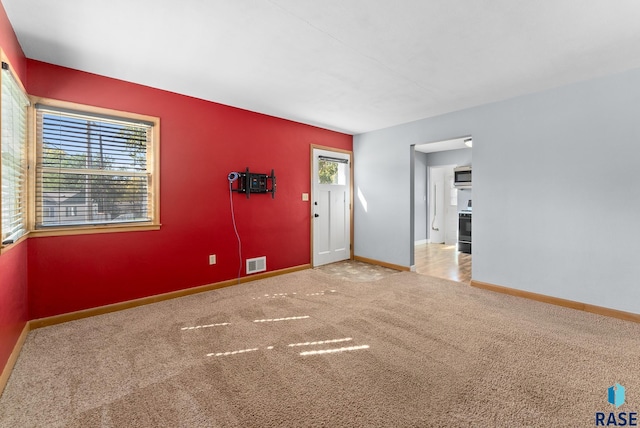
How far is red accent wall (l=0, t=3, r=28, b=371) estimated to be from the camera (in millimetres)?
1981

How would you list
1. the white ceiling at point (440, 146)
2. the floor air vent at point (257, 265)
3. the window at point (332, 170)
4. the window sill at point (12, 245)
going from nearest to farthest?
the window sill at point (12, 245)
the floor air vent at point (257, 265)
the window at point (332, 170)
the white ceiling at point (440, 146)

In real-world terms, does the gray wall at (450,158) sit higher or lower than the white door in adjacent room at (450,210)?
higher

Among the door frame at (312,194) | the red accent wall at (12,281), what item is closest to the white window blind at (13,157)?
the red accent wall at (12,281)

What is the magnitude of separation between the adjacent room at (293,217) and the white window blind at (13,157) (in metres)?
0.03

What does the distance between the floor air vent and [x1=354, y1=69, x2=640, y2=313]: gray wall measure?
307 cm

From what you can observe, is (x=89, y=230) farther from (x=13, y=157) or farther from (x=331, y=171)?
(x=331, y=171)

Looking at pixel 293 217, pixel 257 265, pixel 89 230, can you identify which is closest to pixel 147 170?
pixel 89 230

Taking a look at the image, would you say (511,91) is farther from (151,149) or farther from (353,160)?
(151,149)

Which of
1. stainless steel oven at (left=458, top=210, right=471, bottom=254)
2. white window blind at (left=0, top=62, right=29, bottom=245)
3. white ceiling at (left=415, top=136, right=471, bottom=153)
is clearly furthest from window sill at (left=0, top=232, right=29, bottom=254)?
stainless steel oven at (left=458, top=210, right=471, bottom=254)

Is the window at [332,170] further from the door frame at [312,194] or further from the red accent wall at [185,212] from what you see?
the red accent wall at [185,212]

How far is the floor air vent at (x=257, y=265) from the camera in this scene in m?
4.29

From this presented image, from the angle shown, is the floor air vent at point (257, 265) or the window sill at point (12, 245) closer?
the window sill at point (12, 245)

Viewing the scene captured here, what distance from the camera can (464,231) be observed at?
262 inches

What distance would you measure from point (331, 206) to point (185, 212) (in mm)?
2584
